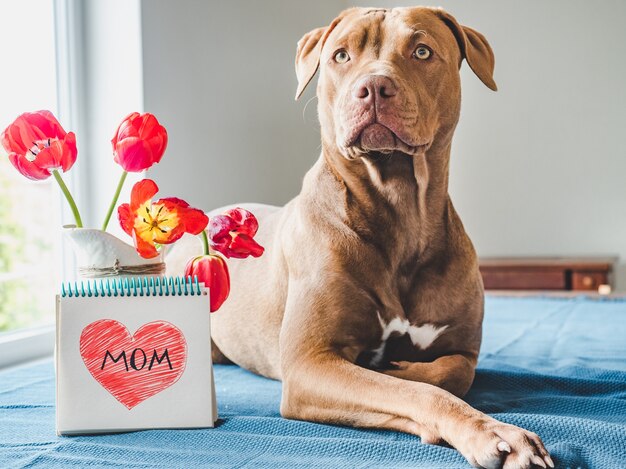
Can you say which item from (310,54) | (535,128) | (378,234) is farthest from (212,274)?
(535,128)

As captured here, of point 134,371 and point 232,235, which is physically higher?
point 232,235

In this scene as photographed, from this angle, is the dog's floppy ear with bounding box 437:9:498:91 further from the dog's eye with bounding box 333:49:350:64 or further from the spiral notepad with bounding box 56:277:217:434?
the spiral notepad with bounding box 56:277:217:434

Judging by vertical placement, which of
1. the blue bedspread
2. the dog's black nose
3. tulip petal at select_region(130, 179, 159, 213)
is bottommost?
the blue bedspread

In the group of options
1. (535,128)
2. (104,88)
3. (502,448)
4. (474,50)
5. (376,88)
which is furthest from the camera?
(535,128)

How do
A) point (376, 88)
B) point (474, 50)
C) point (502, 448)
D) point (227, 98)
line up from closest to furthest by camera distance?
1. point (502, 448)
2. point (376, 88)
3. point (474, 50)
4. point (227, 98)

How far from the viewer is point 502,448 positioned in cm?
108

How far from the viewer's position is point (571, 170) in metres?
4.97

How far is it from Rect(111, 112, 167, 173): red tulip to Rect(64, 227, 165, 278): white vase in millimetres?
136

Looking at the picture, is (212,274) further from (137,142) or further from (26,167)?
(26,167)

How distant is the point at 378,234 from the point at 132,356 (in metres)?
0.61

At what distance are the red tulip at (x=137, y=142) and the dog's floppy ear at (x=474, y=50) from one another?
0.76 meters

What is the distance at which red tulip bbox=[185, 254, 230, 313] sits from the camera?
1392 mm

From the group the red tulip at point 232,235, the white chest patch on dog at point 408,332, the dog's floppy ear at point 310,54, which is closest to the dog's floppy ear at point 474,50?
the dog's floppy ear at point 310,54

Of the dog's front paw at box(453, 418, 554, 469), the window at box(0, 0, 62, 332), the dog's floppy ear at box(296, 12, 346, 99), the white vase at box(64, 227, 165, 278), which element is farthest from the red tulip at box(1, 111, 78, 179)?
the window at box(0, 0, 62, 332)
